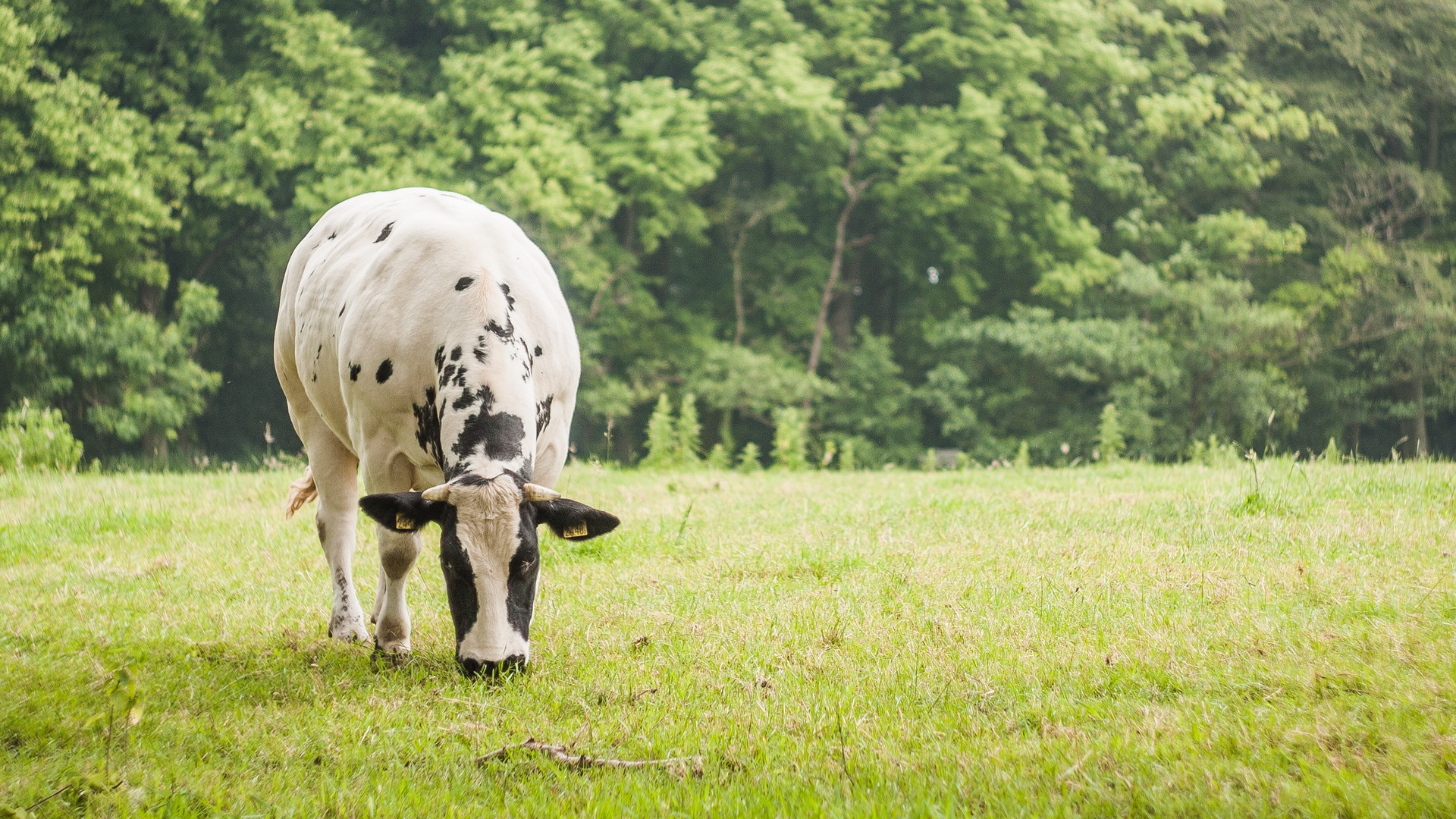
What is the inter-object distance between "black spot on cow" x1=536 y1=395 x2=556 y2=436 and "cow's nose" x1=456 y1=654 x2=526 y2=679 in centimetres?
104

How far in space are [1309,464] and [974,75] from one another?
58.9 feet

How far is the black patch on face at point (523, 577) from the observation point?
4180 mm

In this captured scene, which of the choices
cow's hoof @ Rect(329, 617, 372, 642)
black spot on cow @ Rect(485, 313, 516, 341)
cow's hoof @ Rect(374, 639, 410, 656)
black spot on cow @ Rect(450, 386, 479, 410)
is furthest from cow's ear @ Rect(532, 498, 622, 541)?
cow's hoof @ Rect(329, 617, 372, 642)

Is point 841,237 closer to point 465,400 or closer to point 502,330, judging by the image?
point 502,330

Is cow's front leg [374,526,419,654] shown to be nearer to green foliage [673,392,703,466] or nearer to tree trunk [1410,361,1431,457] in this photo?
green foliage [673,392,703,466]

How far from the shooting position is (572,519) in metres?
4.32

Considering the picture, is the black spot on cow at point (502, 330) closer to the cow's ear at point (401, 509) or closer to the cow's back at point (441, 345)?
the cow's back at point (441, 345)

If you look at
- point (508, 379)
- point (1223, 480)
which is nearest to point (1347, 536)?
point (1223, 480)

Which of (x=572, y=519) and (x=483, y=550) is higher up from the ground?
(x=572, y=519)

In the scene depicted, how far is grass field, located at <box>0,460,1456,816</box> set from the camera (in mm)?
3098

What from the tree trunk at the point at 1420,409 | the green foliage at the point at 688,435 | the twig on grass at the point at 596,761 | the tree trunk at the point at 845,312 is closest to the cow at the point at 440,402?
the twig on grass at the point at 596,761

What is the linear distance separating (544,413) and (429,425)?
1.63ft

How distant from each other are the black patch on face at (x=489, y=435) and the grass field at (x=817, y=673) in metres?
0.88

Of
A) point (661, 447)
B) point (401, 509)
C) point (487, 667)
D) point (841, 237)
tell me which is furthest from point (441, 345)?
point (841, 237)
